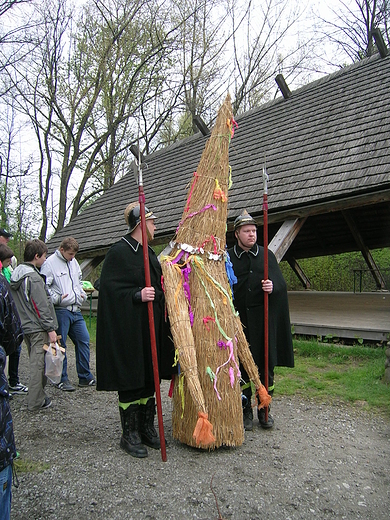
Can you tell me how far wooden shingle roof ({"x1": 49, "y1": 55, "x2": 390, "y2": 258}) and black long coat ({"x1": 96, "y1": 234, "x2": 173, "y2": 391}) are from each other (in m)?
2.67

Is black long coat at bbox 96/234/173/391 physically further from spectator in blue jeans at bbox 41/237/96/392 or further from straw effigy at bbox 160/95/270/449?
spectator in blue jeans at bbox 41/237/96/392

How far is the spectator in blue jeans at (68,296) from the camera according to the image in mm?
4895

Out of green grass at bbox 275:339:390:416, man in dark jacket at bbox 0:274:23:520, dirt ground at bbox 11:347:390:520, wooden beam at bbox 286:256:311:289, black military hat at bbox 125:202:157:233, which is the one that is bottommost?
dirt ground at bbox 11:347:390:520

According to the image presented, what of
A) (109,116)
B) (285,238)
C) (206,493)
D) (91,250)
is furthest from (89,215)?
(206,493)

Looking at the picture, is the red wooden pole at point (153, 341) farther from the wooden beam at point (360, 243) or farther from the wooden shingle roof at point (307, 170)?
the wooden beam at point (360, 243)

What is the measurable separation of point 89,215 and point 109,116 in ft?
20.0

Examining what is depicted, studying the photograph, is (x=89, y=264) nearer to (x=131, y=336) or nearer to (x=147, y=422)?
(x=147, y=422)

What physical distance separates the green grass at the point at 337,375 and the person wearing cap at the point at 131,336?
1877mm

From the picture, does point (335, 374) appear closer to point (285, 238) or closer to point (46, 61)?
point (285, 238)

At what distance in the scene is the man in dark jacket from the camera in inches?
69.0

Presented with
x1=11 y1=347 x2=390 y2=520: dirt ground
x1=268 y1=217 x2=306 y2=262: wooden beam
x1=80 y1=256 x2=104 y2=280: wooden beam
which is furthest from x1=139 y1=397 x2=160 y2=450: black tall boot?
x1=80 y1=256 x2=104 y2=280: wooden beam

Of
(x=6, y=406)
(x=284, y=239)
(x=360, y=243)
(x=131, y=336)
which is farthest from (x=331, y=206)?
(x=6, y=406)

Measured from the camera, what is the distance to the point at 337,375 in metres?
5.09

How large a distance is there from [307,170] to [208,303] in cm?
482
